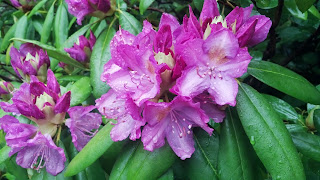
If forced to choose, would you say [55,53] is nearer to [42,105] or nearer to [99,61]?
[99,61]

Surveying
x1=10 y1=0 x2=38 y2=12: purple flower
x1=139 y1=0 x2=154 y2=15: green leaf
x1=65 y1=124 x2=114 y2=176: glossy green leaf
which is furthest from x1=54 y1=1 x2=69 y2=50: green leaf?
x1=65 y1=124 x2=114 y2=176: glossy green leaf

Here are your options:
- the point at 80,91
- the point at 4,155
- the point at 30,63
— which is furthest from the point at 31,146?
the point at 30,63

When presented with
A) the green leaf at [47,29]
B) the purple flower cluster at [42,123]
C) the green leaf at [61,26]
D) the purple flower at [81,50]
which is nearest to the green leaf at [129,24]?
the purple flower at [81,50]

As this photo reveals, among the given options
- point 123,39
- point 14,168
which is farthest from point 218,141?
point 14,168

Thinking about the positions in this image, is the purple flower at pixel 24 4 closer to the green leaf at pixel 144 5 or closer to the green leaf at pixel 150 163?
the green leaf at pixel 144 5

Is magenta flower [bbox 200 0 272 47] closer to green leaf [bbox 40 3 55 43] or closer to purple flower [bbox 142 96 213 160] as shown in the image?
purple flower [bbox 142 96 213 160]

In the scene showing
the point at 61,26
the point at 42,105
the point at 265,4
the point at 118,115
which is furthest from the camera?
the point at 61,26

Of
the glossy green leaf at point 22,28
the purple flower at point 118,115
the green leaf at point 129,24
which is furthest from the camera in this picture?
the glossy green leaf at point 22,28
